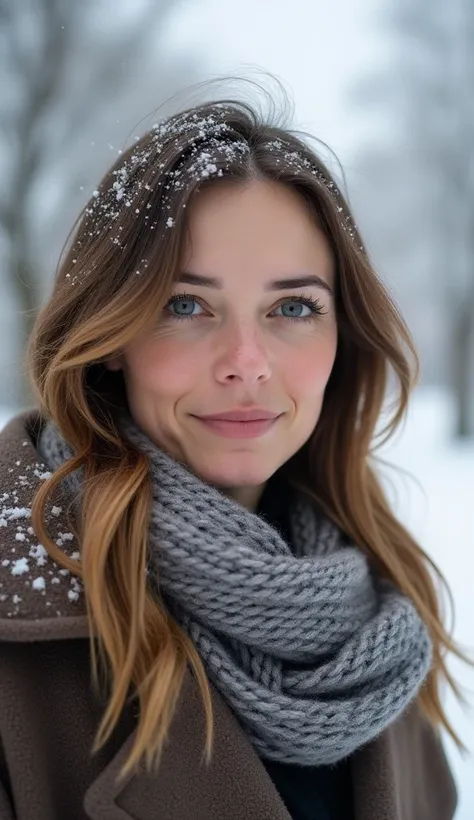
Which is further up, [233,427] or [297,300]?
[297,300]

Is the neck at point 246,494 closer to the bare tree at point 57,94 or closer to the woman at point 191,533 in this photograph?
the woman at point 191,533

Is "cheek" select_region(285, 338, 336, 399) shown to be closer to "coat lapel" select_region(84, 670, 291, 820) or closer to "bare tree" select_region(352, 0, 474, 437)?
"coat lapel" select_region(84, 670, 291, 820)

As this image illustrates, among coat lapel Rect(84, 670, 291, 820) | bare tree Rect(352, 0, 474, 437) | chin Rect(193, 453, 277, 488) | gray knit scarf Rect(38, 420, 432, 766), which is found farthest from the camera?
bare tree Rect(352, 0, 474, 437)

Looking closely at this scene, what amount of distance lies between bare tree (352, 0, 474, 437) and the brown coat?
6201mm

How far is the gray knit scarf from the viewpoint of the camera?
1079 mm

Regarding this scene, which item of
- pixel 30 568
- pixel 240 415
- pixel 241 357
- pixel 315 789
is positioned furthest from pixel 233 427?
pixel 315 789

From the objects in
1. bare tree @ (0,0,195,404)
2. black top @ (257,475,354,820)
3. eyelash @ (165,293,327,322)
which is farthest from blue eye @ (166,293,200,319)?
bare tree @ (0,0,195,404)

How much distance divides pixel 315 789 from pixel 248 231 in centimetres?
102

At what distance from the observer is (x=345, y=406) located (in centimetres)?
158

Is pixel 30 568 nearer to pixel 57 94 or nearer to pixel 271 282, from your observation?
pixel 271 282

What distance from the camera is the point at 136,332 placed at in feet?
3.66

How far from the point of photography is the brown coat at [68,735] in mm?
983

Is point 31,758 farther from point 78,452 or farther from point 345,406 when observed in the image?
point 345,406

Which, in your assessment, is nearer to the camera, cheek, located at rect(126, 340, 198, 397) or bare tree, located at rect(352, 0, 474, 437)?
cheek, located at rect(126, 340, 198, 397)
